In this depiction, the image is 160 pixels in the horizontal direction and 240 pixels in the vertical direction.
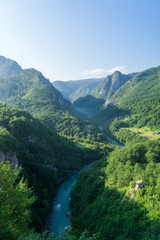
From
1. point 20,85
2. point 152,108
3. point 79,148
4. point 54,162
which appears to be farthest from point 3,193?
point 20,85

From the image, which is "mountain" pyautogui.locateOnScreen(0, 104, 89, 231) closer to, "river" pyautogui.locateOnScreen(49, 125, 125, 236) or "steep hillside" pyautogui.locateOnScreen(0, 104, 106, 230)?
"steep hillside" pyautogui.locateOnScreen(0, 104, 106, 230)

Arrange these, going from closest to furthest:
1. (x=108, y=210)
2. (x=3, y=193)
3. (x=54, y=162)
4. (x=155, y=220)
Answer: (x=3, y=193)
(x=155, y=220)
(x=108, y=210)
(x=54, y=162)

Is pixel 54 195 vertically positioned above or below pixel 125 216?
below

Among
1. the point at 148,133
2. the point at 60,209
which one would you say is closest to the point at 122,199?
the point at 60,209

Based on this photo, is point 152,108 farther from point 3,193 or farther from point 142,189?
point 3,193

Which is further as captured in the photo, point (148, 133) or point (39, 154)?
point (148, 133)

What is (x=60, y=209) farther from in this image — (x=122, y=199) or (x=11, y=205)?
(x=11, y=205)

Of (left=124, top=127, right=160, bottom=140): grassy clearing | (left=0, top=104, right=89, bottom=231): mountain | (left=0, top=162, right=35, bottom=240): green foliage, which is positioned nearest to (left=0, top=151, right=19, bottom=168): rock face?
(left=0, top=104, right=89, bottom=231): mountain

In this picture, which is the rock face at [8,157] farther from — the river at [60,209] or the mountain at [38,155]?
the river at [60,209]
